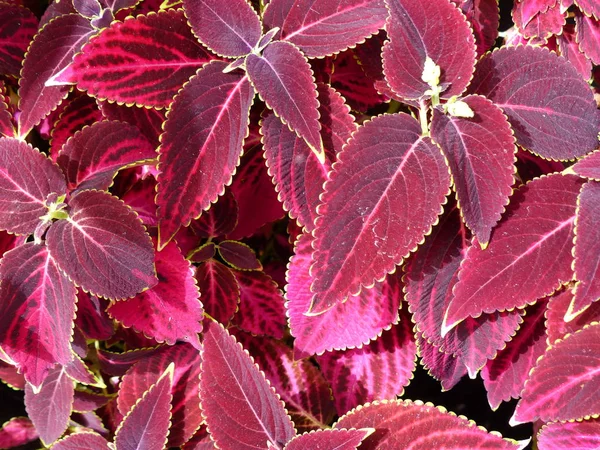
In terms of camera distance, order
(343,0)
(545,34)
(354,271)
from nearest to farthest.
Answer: (354,271), (343,0), (545,34)

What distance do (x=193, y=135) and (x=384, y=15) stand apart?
9.9 inches

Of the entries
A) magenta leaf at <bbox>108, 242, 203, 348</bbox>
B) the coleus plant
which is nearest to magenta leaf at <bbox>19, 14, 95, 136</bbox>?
the coleus plant

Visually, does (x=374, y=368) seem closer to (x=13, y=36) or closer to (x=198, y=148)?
(x=198, y=148)

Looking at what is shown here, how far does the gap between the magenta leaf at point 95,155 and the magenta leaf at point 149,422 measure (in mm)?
260

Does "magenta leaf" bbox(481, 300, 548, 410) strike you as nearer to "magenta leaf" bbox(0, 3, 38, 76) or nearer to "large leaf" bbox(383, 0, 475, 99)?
"large leaf" bbox(383, 0, 475, 99)

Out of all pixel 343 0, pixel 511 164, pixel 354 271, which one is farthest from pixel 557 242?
pixel 343 0

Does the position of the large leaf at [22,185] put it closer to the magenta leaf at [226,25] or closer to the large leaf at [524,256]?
the magenta leaf at [226,25]

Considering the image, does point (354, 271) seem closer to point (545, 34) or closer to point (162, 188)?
point (162, 188)

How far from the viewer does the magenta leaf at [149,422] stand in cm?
77

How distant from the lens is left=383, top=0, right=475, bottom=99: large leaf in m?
0.70

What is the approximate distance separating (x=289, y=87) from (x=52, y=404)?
579 millimetres

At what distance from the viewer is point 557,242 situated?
0.71 m

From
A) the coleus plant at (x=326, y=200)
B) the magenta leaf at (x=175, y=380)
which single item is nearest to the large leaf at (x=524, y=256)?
the coleus plant at (x=326, y=200)

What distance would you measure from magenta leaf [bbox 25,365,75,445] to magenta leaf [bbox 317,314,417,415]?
0.37m
